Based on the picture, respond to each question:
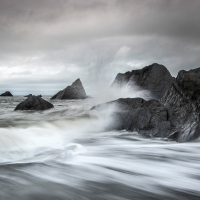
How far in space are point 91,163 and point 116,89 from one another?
16.7 meters

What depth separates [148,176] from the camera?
4191mm

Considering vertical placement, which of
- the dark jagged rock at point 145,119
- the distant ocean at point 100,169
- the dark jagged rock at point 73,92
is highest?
the dark jagged rock at point 73,92

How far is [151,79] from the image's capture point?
23812 mm

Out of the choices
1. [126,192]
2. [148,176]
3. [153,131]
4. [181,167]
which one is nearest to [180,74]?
[153,131]

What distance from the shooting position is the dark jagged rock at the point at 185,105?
7.07 m

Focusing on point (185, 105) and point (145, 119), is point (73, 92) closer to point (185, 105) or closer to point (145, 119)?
point (145, 119)

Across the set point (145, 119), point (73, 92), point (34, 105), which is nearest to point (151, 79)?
point (34, 105)

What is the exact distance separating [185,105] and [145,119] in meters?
1.20

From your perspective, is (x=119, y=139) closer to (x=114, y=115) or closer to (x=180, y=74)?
(x=114, y=115)

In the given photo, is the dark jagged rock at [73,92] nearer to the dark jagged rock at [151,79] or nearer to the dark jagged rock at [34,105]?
the dark jagged rock at [151,79]

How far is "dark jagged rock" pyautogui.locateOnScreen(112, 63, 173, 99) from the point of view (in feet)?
76.3

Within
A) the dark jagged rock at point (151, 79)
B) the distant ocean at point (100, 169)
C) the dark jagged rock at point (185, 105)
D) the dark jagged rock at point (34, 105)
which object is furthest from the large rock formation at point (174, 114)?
the dark jagged rock at point (151, 79)

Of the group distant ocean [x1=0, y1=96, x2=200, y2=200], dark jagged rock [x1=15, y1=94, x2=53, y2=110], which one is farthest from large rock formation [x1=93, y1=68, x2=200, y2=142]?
dark jagged rock [x1=15, y1=94, x2=53, y2=110]

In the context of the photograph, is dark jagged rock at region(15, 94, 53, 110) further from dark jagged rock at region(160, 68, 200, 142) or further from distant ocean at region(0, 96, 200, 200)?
dark jagged rock at region(160, 68, 200, 142)
